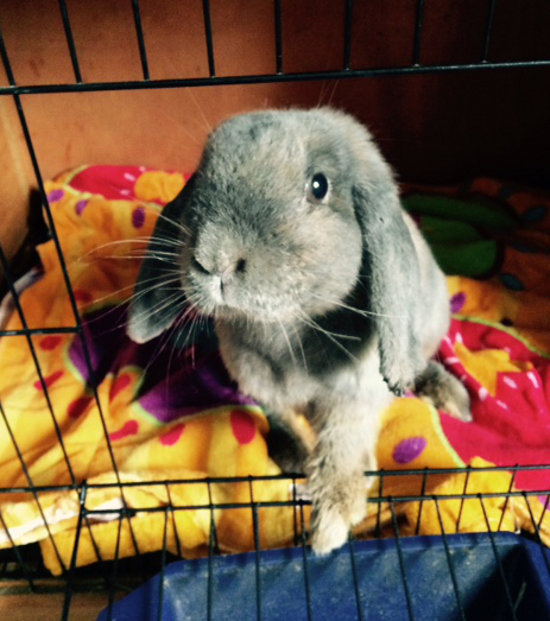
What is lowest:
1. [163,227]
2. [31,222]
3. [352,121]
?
[31,222]

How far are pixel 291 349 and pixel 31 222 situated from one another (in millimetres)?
1423

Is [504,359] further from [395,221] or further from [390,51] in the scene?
[390,51]

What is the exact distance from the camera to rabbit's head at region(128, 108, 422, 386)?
0.90m

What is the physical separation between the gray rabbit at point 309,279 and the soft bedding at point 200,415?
10cm

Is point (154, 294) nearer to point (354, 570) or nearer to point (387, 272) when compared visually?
point (387, 272)

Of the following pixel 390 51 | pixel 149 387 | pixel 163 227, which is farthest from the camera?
pixel 390 51

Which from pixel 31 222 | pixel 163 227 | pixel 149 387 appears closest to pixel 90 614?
pixel 149 387

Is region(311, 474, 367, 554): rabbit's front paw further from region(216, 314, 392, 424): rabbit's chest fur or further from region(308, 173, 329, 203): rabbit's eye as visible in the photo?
region(308, 173, 329, 203): rabbit's eye

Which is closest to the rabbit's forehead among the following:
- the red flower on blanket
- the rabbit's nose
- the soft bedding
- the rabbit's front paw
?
the rabbit's nose

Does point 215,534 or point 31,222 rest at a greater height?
point 31,222

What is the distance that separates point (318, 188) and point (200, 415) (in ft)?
2.31

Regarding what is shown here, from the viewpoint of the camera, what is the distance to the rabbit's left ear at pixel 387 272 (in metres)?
1.04

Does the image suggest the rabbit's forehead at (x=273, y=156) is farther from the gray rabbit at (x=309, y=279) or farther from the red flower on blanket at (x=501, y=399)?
the red flower on blanket at (x=501, y=399)

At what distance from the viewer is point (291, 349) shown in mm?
1141
